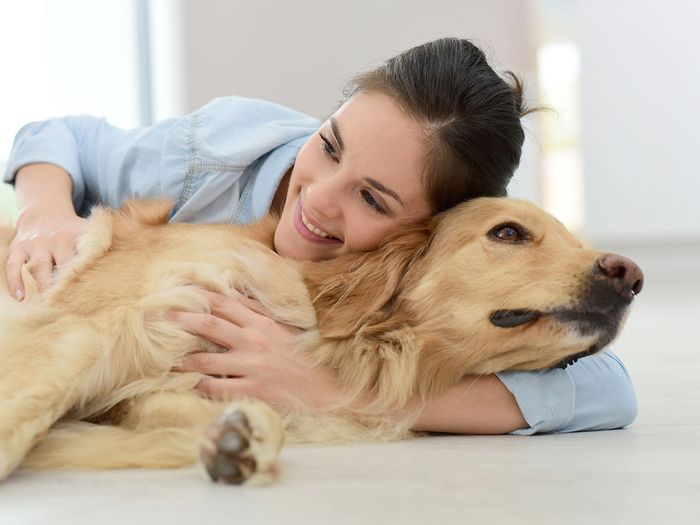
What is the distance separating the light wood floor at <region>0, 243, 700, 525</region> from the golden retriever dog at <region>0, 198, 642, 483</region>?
0.11 metres

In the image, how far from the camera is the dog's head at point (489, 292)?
176 cm

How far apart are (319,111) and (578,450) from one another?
464 centimetres

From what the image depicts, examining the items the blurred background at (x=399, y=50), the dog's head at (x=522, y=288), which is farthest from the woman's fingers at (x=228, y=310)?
the blurred background at (x=399, y=50)

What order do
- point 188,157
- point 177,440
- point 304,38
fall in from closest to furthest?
1. point 177,440
2. point 188,157
3. point 304,38

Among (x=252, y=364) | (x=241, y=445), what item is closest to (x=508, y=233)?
(x=252, y=364)

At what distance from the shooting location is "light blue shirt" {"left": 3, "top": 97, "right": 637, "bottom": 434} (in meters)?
2.47

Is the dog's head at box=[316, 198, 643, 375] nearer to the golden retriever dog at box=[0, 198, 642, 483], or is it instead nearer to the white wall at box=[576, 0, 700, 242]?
the golden retriever dog at box=[0, 198, 642, 483]

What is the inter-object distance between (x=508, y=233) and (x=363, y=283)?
33cm

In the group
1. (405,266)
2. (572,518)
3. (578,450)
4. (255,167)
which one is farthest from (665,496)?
(255,167)

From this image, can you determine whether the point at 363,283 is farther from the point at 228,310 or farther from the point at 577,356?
the point at 577,356

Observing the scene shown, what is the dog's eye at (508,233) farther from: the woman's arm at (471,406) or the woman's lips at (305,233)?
the woman's lips at (305,233)

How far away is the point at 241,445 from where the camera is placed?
Result: 136 cm

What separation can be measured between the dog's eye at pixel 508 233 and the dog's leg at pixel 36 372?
85cm

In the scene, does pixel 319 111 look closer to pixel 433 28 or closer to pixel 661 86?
pixel 433 28
